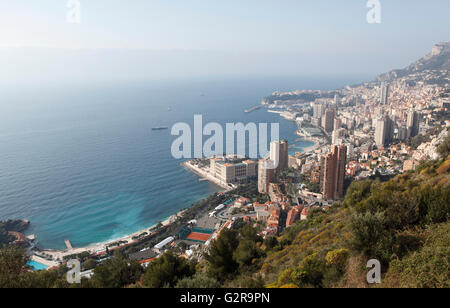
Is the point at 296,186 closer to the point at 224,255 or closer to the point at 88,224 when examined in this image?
the point at 88,224

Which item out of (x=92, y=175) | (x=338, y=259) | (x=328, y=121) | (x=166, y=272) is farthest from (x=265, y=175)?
(x=328, y=121)

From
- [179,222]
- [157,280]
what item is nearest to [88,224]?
[179,222]

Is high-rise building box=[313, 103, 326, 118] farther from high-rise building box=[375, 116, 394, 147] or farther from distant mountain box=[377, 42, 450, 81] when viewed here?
distant mountain box=[377, 42, 450, 81]

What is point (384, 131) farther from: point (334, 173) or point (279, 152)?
point (334, 173)

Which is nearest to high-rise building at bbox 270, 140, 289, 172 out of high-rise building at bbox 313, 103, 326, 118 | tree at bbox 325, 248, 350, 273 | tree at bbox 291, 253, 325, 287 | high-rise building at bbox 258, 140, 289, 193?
high-rise building at bbox 258, 140, 289, 193

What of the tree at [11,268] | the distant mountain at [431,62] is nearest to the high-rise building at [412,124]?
the tree at [11,268]

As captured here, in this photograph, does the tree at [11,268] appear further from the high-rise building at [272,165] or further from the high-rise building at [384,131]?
the high-rise building at [384,131]
